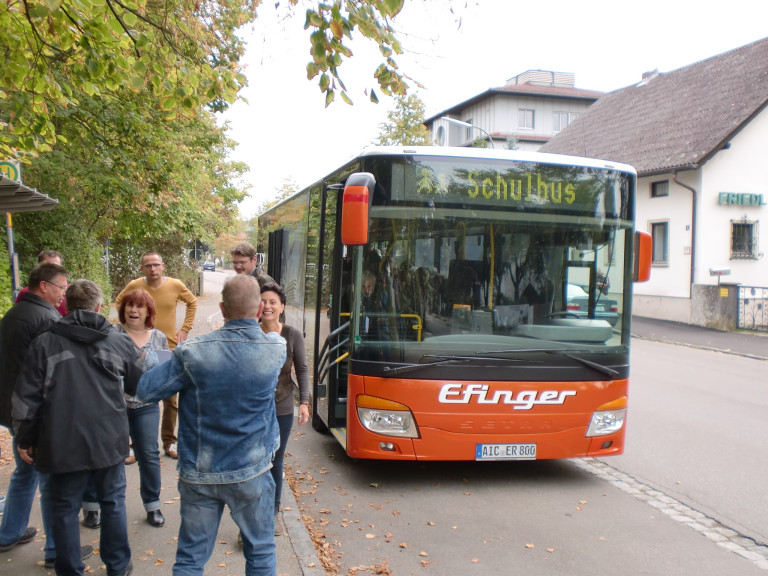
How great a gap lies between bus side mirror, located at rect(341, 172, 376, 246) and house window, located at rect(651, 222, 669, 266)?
23625mm

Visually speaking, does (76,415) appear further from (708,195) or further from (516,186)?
(708,195)

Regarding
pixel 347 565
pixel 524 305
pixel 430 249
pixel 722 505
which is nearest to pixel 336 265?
pixel 430 249

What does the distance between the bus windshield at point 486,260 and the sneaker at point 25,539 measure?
2.65 m

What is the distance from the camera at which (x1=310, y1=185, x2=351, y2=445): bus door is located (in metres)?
6.66

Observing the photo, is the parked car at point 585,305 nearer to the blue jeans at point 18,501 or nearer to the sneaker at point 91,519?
the sneaker at point 91,519

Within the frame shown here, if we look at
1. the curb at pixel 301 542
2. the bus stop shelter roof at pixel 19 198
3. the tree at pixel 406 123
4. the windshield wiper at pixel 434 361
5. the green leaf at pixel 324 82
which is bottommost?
the curb at pixel 301 542

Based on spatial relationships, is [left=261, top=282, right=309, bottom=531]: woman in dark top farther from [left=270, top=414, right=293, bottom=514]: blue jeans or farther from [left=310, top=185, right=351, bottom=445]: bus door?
[left=310, top=185, right=351, bottom=445]: bus door

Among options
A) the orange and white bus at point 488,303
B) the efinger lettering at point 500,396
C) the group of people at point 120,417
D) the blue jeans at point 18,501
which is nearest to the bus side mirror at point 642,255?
the orange and white bus at point 488,303

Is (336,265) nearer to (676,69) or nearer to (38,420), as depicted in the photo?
(38,420)

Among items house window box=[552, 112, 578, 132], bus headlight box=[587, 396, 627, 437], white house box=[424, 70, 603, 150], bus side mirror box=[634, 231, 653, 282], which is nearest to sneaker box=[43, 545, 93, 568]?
bus headlight box=[587, 396, 627, 437]

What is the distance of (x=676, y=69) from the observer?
3425cm

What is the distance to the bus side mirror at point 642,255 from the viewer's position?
630 cm

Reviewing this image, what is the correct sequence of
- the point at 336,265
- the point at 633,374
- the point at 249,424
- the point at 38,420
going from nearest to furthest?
the point at 249,424, the point at 38,420, the point at 336,265, the point at 633,374

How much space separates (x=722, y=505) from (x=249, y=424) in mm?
4435
